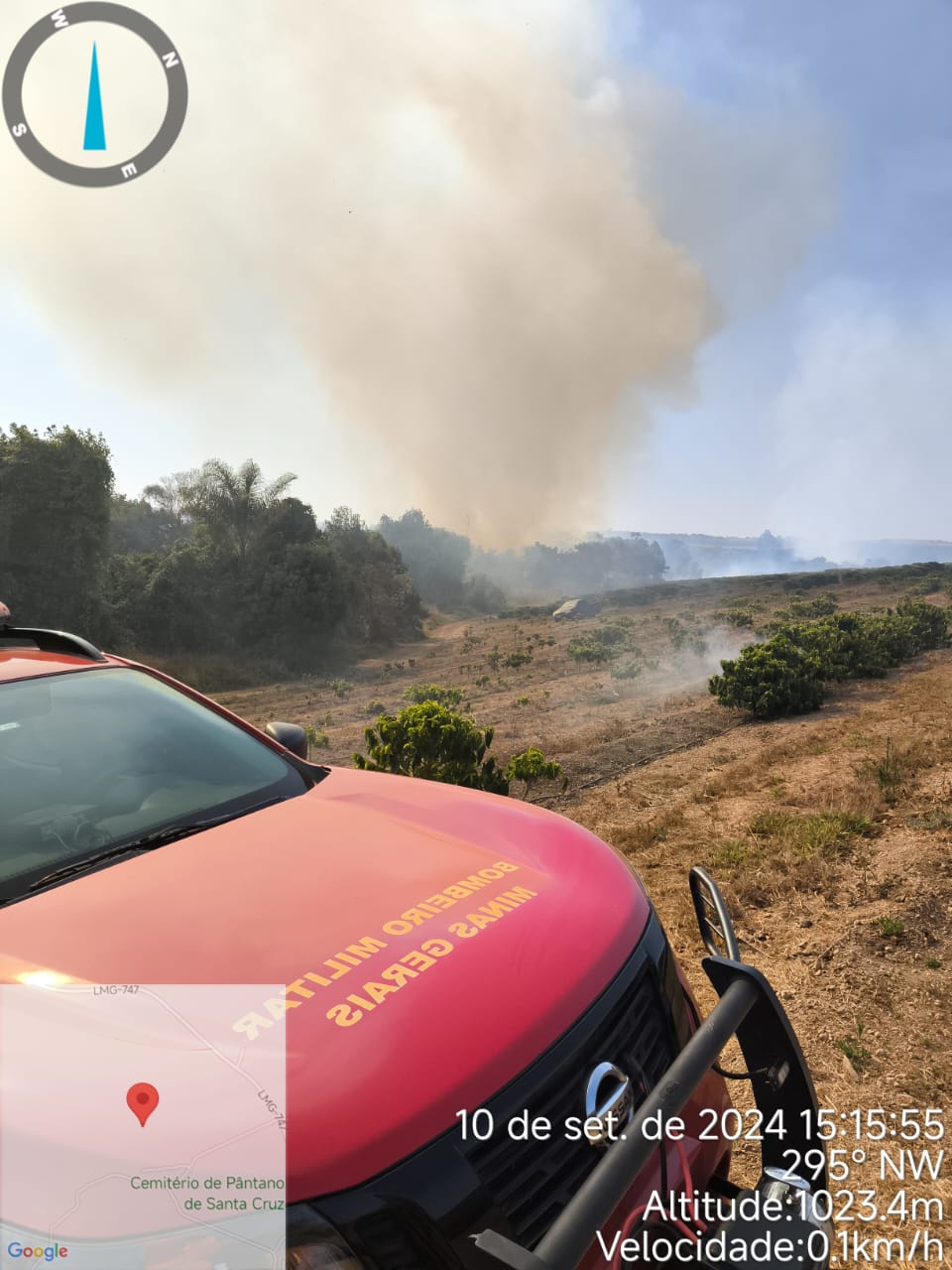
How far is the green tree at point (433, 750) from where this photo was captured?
268 inches

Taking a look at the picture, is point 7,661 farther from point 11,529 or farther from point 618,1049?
point 11,529

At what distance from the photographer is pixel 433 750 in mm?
6863

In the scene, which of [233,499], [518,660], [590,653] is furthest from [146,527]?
[590,653]

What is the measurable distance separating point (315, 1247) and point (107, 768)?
1.79m

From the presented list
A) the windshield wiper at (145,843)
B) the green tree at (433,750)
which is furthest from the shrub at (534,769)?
the windshield wiper at (145,843)

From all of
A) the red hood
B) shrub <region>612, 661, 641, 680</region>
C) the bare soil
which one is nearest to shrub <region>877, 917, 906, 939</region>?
the bare soil

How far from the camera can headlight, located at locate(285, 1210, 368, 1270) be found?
119cm

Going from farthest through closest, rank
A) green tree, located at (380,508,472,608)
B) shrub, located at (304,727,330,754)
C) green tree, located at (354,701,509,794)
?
green tree, located at (380,508,472,608)
shrub, located at (304,727,330,754)
green tree, located at (354,701,509,794)

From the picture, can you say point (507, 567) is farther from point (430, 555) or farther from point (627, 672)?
point (627, 672)

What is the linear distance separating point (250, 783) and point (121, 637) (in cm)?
2542

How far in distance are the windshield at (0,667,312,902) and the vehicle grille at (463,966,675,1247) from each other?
134 centimetres

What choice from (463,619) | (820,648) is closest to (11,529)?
(820,648)

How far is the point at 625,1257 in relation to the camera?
1.43 m
